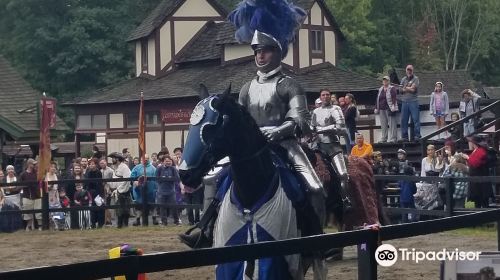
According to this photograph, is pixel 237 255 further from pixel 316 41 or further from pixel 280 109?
pixel 316 41

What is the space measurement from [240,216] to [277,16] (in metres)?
2.58

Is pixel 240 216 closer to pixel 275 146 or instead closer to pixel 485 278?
pixel 275 146

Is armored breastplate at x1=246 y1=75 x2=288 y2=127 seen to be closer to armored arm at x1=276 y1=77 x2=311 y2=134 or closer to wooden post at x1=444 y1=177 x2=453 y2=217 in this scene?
armored arm at x1=276 y1=77 x2=311 y2=134

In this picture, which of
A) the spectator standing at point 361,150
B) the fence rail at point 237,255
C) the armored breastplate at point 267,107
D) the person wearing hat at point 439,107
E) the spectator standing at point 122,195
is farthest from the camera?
the person wearing hat at point 439,107

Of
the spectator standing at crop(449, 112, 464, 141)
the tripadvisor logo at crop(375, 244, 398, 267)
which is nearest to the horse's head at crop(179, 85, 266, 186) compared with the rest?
the tripadvisor logo at crop(375, 244, 398, 267)

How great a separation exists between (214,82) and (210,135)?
33.7 meters

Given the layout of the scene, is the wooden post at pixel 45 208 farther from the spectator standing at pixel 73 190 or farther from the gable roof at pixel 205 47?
the gable roof at pixel 205 47

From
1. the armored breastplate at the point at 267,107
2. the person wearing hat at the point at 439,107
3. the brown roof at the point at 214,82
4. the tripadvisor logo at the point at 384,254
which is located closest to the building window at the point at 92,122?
the brown roof at the point at 214,82

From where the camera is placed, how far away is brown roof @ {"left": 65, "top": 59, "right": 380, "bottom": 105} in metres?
42.8

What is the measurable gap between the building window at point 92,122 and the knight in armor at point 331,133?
3398 cm

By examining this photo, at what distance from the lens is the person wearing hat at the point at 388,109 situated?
1013 inches

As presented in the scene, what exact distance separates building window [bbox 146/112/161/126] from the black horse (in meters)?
34.9

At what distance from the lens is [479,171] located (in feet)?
66.4

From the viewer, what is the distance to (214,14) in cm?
4978
